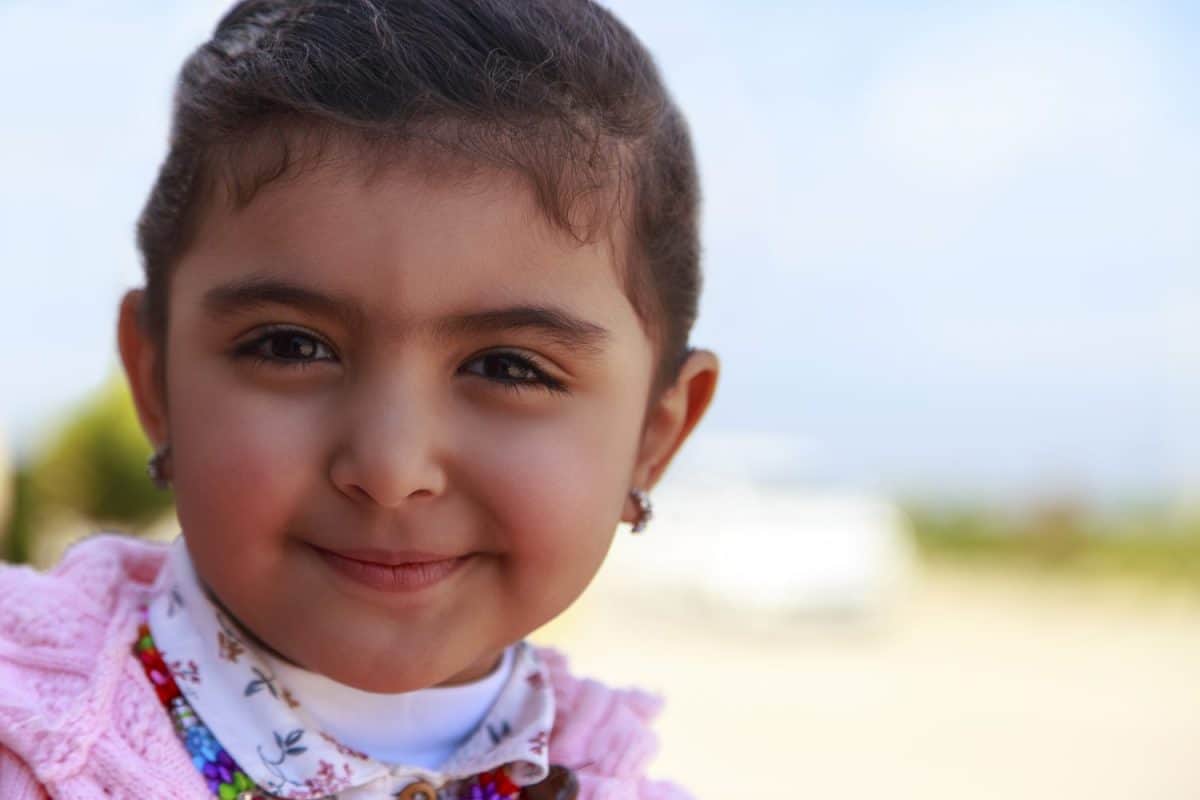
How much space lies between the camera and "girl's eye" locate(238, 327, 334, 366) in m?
1.46

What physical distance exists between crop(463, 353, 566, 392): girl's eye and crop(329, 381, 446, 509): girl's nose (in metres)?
0.09

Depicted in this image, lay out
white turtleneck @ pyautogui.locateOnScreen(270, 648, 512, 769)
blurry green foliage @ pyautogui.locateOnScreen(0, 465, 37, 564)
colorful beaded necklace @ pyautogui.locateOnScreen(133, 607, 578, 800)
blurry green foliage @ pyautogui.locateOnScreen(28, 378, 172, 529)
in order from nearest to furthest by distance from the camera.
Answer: colorful beaded necklace @ pyautogui.locateOnScreen(133, 607, 578, 800)
white turtleneck @ pyautogui.locateOnScreen(270, 648, 512, 769)
blurry green foliage @ pyautogui.locateOnScreen(0, 465, 37, 564)
blurry green foliage @ pyautogui.locateOnScreen(28, 378, 172, 529)

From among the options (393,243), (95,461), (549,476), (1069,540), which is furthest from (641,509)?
(1069,540)

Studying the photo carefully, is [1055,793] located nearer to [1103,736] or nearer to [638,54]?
[1103,736]

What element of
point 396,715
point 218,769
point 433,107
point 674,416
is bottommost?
point 218,769

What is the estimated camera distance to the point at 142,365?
172cm

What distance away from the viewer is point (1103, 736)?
7.77m

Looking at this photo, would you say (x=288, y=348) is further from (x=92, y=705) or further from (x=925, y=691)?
(x=925, y=691)

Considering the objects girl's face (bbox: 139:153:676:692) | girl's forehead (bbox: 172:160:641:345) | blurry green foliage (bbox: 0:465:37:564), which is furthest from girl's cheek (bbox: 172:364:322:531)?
blurry green foliage (bbox: 0:465:37:564)

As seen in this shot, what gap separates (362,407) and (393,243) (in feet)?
0.54

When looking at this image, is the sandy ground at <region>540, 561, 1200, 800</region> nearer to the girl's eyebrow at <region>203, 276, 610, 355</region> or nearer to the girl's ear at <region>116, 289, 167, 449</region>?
the girl's ear at <region>116, 289, 167, 449</region>

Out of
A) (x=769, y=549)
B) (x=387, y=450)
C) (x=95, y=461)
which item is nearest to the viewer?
(x=387, y=450)

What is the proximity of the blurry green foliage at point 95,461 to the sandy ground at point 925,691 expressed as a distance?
2.53 meters

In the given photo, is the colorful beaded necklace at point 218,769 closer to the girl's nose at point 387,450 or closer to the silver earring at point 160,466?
the silver earring at point 160,466
